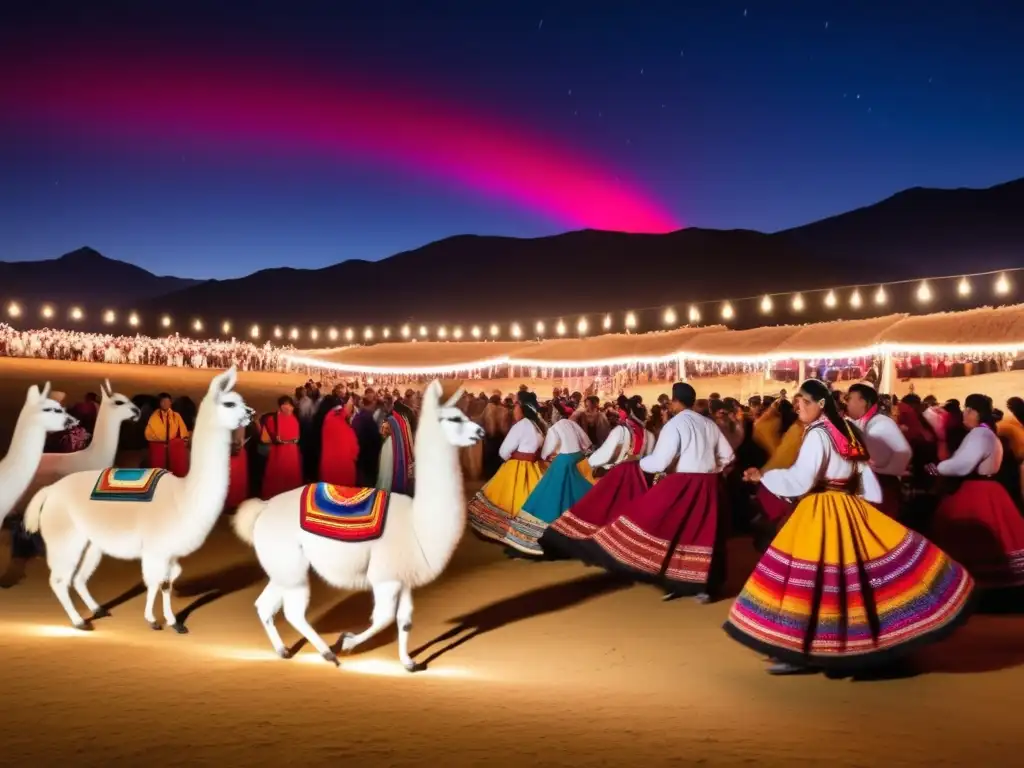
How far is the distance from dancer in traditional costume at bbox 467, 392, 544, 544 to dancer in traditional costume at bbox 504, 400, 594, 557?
0.31 m

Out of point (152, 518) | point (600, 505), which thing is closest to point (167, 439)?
point (152, 518)

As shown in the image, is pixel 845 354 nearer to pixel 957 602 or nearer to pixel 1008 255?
pixel 957 602

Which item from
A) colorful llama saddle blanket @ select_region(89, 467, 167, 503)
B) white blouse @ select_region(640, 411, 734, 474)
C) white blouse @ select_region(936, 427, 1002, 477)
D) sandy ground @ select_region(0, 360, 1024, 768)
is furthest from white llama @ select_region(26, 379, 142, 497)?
white blouse @ select_region(936, 427, 1002, 477)

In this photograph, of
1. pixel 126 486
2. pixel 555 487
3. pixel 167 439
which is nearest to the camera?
pixel 126 486

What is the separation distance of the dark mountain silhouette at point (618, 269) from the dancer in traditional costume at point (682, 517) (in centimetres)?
7485

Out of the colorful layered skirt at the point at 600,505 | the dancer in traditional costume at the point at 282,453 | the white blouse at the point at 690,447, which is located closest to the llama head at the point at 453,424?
the white blouse at the point at 690,447

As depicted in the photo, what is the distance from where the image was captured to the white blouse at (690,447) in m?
8.66

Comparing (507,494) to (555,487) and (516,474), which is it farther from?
(555,487)

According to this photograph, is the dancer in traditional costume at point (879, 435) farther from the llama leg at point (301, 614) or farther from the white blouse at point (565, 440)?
the llama leg at point (301, 614)

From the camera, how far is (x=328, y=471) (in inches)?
580

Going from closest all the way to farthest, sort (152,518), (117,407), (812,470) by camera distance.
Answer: (812,470) < (152,518) < (117,407)

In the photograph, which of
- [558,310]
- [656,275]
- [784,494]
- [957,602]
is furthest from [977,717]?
[656,275]

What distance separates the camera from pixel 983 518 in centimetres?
831

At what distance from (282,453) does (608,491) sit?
18.9ft
